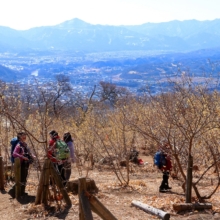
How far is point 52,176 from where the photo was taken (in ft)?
26.1

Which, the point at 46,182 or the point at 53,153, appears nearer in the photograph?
the point at 46,182

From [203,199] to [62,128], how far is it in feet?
38.0

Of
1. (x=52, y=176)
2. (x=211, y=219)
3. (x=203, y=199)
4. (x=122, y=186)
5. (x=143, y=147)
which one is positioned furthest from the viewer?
(x=143, y=147)

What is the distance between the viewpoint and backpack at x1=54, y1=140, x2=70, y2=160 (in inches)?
351

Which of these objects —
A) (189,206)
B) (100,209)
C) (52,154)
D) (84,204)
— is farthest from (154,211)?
(52,154)

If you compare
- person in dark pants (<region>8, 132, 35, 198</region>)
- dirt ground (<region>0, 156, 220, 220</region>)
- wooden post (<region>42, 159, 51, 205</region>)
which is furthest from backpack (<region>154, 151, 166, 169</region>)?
wooden post (<region>42, 159, 51, 205</region>)

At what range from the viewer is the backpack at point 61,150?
351 inches

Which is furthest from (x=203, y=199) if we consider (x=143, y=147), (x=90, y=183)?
(x=143, y=147)

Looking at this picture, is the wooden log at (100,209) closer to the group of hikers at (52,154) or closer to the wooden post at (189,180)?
the wooden post at (189,180)

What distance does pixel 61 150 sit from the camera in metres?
8.98

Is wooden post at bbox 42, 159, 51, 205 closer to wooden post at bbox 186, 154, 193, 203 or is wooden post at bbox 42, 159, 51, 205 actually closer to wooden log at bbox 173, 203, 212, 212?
wooden log at bbox 173, 203, 212, 212

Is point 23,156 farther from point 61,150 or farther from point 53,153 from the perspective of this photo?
point 61,150

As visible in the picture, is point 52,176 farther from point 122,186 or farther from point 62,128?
point 62,128

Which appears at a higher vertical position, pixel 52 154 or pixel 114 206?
pixel 52 154
